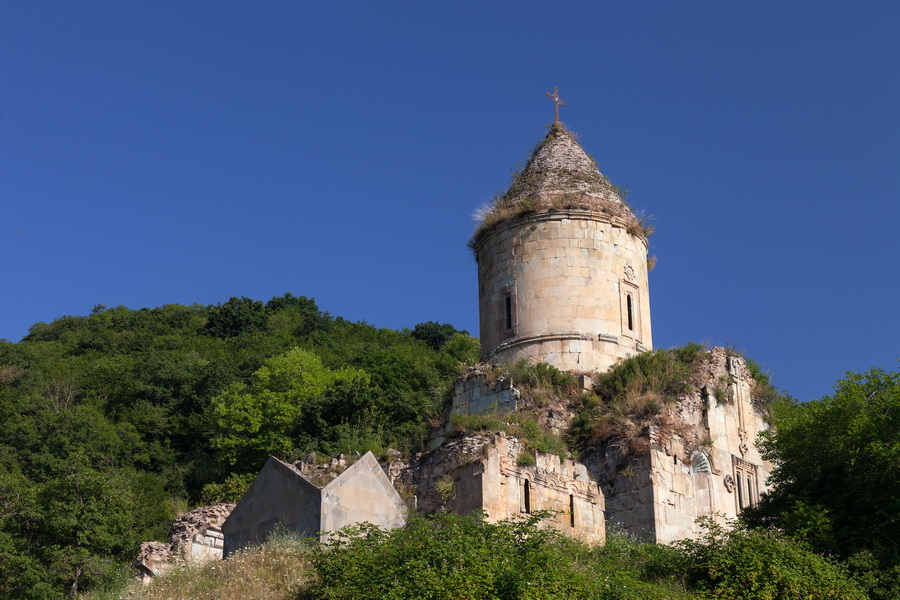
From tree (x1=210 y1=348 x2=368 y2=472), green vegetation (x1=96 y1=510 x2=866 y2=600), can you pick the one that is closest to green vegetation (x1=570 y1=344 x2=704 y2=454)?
green vegetation (x1=96 y1=510 x2=866 y2=600)

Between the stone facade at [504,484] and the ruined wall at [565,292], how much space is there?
10.4ft

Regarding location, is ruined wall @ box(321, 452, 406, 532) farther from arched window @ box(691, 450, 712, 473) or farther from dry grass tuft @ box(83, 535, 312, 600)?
arched window @ box(691, 450, 712, 473)

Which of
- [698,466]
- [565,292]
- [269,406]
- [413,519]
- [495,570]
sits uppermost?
[269,406]

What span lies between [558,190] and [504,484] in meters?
7.78

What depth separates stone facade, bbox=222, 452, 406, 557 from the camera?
66.7 feet

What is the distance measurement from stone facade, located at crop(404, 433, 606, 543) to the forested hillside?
2.84m

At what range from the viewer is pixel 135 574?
23.6 metres

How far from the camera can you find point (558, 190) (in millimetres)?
27516

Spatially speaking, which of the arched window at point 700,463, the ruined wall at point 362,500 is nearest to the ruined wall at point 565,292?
the arched window at point 700,463

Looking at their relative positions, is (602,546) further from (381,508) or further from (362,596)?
(362,596)

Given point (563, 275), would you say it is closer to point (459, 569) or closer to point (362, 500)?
point (362, 500)

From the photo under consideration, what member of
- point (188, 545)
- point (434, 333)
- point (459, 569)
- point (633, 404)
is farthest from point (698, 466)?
point (434, 333)

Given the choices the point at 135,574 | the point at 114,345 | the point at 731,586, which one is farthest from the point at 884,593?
the point at 114,345

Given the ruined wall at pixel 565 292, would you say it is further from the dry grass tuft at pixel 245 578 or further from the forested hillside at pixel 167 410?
the dry grass tuft at pixel 245 578
